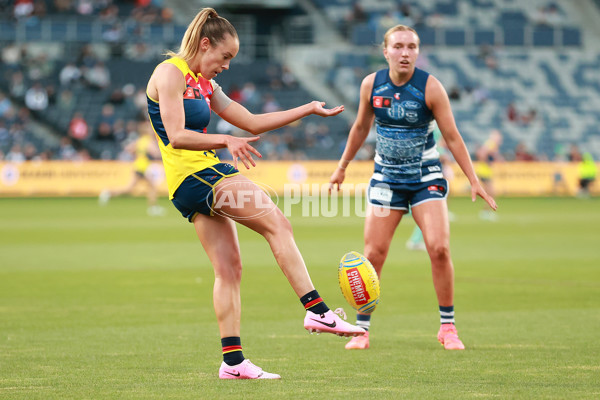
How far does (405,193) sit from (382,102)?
0.82m

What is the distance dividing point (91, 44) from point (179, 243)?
24.0 meters

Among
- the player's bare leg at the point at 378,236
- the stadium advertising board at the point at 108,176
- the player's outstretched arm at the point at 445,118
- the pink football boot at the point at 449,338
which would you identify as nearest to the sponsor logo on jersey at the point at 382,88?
the player's outstretched arm at the point at 445,118

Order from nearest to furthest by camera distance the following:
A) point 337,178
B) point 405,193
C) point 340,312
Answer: point 340,312
point 405,193
point 337,178

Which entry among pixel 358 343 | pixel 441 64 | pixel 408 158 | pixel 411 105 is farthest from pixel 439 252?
pixel 441 64

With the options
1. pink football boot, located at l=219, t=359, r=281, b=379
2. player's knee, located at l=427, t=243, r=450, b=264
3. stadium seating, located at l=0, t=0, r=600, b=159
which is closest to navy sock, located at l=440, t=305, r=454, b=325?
player's knee, located at l=427, t=243, r=450, b=264

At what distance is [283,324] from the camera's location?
30.1ft

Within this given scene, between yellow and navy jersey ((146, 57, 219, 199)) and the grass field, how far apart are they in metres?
1.41

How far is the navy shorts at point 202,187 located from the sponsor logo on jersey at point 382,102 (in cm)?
212

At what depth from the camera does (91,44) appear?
40.4 metres

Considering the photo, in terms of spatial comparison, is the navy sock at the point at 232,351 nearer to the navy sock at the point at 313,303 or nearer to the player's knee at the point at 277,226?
the navy sock at the point at 313,303

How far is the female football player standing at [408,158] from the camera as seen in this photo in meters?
7.82

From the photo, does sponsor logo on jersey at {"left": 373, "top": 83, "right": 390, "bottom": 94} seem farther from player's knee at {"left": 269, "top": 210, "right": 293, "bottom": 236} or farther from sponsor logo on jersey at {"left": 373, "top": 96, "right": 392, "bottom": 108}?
player's knee at {"left": 269, "top": 210, "right": 293, "bottom": 236}

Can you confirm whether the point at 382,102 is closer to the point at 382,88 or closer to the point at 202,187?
the point at 382,88

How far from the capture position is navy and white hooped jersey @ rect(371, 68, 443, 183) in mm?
7918
